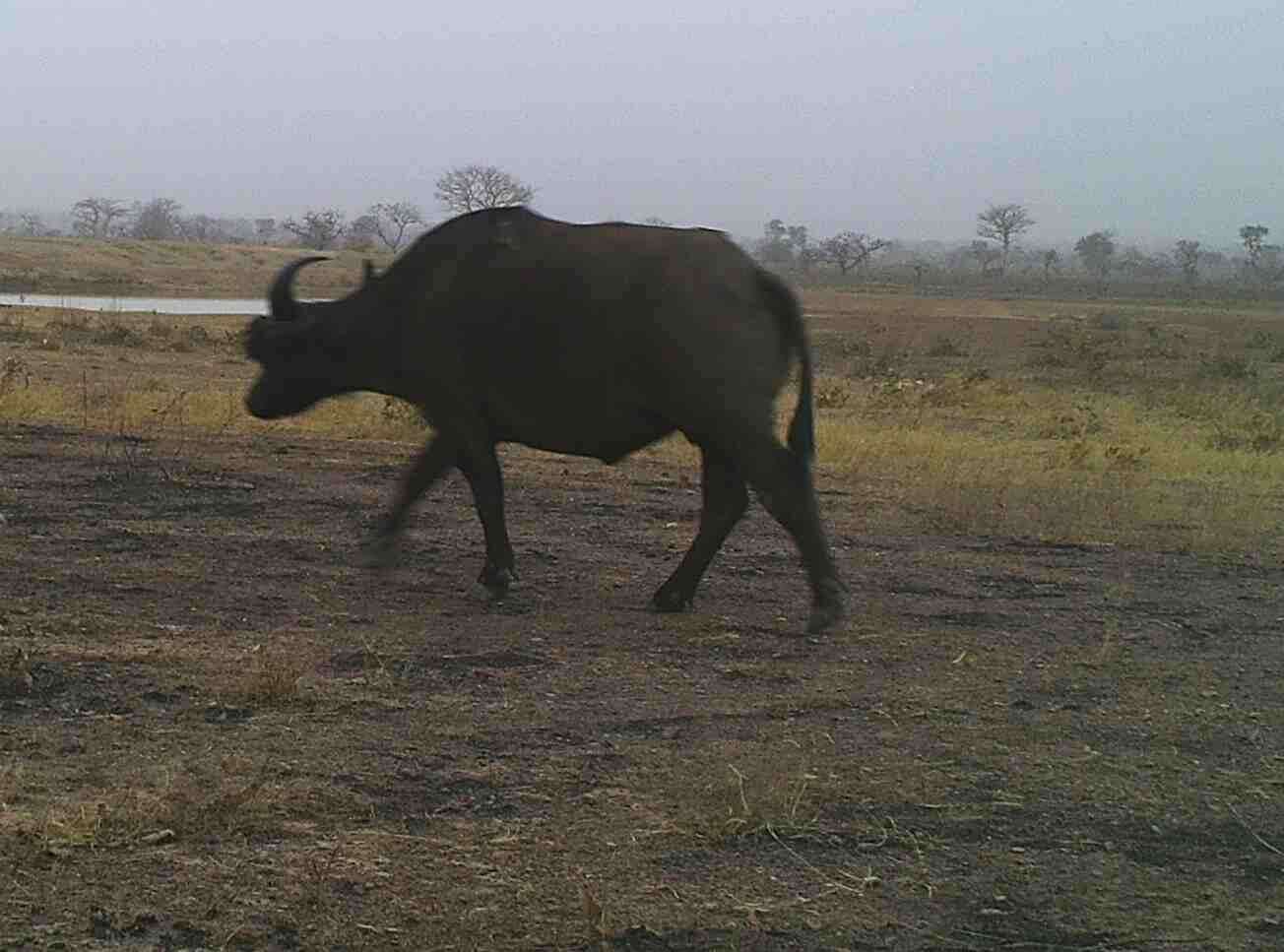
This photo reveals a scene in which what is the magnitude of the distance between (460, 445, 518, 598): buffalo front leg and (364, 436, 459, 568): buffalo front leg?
11 centimetres

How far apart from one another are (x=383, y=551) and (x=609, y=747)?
2.82 metres

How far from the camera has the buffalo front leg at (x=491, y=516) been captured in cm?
789

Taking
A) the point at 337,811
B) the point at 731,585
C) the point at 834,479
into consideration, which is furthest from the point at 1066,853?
the point at 834,479

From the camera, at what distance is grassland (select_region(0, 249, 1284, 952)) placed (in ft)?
13.5

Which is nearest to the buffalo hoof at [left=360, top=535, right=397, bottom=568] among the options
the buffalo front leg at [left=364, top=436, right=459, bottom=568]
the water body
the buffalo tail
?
the buffalo front leg at [left=364, top=436, right=459, bottom=568]

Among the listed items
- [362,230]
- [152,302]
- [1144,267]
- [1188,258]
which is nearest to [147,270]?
[152,302]

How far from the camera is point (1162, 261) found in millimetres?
152375

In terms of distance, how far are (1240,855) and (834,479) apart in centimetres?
837

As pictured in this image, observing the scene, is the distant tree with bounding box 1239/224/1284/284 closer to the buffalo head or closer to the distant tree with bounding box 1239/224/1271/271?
the distant tree with bounding box 1239/224/1271/271

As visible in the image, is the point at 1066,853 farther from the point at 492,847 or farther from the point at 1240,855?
the point at 492,847

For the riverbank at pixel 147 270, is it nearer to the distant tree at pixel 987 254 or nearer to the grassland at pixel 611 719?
the grassland at pixel 611 719

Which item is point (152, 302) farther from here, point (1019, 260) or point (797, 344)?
point (1019, 260)

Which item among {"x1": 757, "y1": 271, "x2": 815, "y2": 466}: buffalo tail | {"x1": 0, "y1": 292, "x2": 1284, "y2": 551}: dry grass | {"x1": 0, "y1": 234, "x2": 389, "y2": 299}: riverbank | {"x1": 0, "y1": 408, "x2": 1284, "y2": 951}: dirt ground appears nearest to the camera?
{"x1": 0, "y1": 408, "x2": 1284, "y2": 951}: dirt ground

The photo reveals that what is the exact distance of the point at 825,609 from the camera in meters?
7.36
